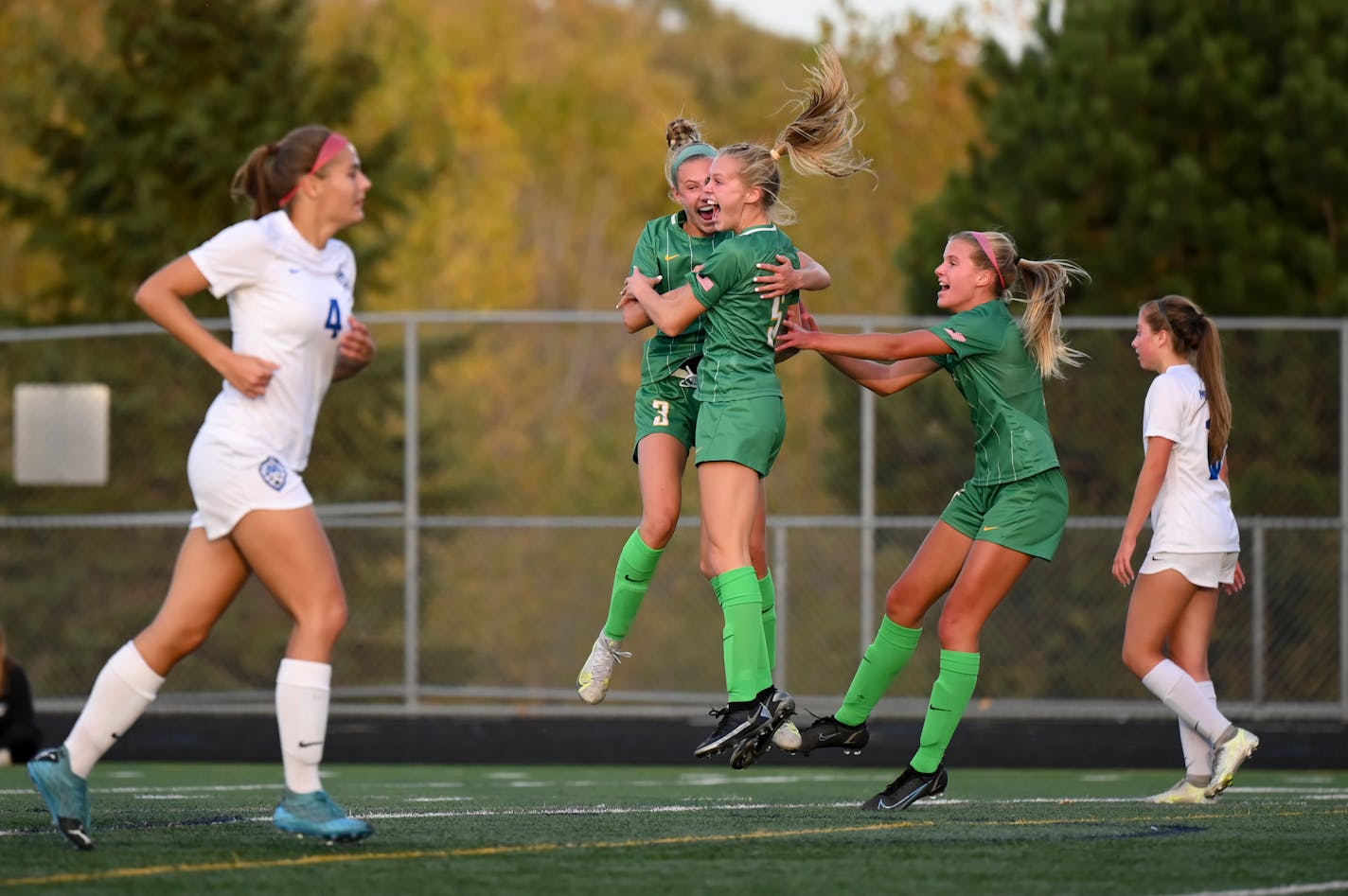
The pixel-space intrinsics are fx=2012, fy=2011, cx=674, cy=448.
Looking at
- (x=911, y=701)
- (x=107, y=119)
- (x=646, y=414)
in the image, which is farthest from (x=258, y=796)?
(x=107, y=119)

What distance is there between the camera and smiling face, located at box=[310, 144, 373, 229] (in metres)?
5.62

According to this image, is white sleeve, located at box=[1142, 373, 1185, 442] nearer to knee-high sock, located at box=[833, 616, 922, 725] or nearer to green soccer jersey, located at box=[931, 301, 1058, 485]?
green soccer jersey, located at box=[931, 301, 1058, 485]

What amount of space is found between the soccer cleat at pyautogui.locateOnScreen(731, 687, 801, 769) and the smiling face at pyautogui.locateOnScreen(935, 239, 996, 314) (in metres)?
1.58

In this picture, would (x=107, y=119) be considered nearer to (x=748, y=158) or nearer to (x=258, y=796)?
(x=258, y=796)

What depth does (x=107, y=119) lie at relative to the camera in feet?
61.8

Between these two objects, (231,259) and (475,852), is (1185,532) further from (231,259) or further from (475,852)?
(231,259)

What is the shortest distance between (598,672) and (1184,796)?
244cm

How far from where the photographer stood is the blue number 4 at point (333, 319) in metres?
5.52

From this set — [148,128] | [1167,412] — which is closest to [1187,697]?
[1167,412]

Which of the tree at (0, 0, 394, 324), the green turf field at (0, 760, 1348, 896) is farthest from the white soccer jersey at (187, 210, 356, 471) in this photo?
the tree at (0, 0, 394, 324)

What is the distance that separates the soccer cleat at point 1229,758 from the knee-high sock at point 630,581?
232 cm

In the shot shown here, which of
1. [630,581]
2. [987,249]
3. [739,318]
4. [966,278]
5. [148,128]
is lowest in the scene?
[630,581]

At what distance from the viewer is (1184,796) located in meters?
8.03

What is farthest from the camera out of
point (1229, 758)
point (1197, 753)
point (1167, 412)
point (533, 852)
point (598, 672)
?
point (1197, 753)
